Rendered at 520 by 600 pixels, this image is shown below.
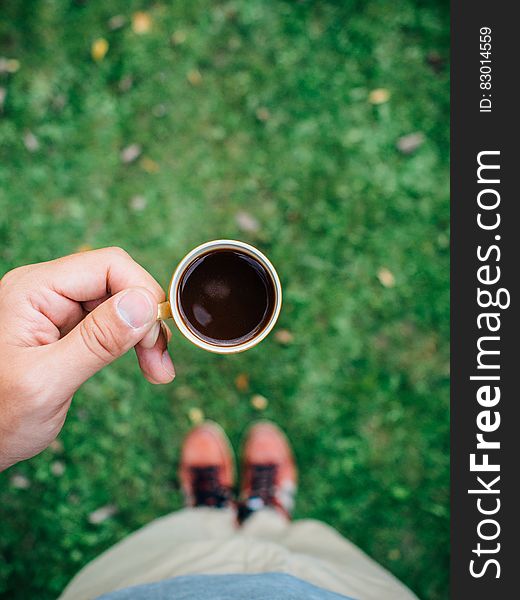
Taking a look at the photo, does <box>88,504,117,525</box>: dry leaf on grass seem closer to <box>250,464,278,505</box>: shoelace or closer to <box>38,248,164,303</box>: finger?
<box>250,464,278,505</box>: shoelace

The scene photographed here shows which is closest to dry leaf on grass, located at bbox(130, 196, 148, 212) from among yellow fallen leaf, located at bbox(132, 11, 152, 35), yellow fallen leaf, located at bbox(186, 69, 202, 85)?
yellow fallen leaf, located at bbox(186, 69, 202, 85)

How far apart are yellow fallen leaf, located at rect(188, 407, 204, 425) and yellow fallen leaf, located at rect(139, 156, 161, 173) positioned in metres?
1.64

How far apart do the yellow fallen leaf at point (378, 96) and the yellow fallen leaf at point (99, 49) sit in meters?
1.86

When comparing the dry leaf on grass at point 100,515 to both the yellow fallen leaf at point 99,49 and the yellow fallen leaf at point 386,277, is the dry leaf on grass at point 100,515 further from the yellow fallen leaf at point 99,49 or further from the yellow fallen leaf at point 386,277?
the yellow fallen leaf at point 99,49

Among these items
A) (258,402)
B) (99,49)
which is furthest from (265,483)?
(99,49)

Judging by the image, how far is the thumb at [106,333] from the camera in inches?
80.5

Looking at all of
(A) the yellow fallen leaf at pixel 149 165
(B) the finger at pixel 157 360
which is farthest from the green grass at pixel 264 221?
(B) the finger at pixel 157 360

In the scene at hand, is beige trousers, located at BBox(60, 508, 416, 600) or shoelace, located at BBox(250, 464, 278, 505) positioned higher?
shoelace, located at BBox(250, 464, 278, 505)

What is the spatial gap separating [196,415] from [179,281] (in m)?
1.69

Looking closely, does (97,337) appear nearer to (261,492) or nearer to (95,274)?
(95,274)

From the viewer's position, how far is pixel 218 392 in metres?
3.66

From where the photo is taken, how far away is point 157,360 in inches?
97.0

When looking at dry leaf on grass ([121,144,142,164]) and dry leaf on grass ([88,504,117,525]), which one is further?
dry leaf on grass ([121,144,142,164])

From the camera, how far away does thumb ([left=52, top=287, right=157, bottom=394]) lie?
6.71ft
